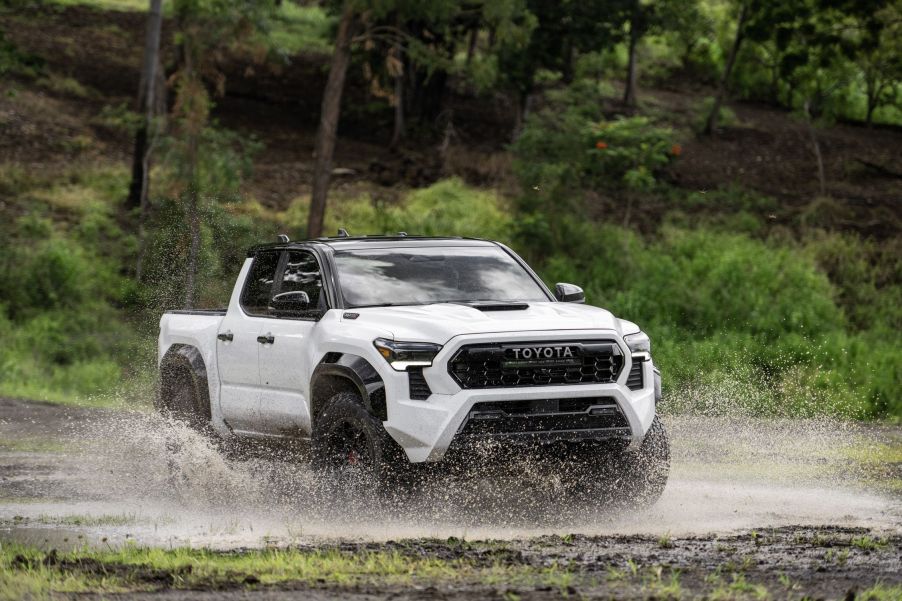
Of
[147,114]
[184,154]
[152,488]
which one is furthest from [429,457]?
[147,114]

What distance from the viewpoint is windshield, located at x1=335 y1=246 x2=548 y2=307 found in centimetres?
991

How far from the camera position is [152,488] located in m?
11.8

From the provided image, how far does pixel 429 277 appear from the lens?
1014 centimetres

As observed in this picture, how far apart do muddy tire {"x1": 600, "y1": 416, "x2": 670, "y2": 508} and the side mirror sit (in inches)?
94.4

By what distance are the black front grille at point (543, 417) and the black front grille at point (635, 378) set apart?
0.28 m

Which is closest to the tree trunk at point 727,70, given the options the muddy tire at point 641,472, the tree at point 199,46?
the tree at point 199,46

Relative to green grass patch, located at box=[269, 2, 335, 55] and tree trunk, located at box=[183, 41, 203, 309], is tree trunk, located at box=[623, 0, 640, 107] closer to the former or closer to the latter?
green grass patch, located at box=[269, 2, 335, 55]

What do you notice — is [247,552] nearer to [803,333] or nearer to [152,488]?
[152,488]

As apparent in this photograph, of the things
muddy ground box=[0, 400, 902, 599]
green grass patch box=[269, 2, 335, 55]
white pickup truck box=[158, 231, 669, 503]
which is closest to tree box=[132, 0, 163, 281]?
green grass patch box=[269, 2, 335, 55]

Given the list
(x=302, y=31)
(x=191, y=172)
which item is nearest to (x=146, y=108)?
(x=191, y=172)

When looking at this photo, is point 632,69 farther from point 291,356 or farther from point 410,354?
point 410,354

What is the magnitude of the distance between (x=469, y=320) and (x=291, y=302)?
1727mm

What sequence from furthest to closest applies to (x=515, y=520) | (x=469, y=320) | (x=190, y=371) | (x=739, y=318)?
(x=739, y=318)
(x=190, y=371)
(x=515, y=520)
(x=469, y=320)

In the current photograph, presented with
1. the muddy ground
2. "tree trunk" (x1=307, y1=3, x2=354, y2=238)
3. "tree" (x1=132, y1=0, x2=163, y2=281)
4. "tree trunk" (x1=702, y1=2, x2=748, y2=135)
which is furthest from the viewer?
"tree trunk" (x1=702, y1=2, x2=748, y2=135)
